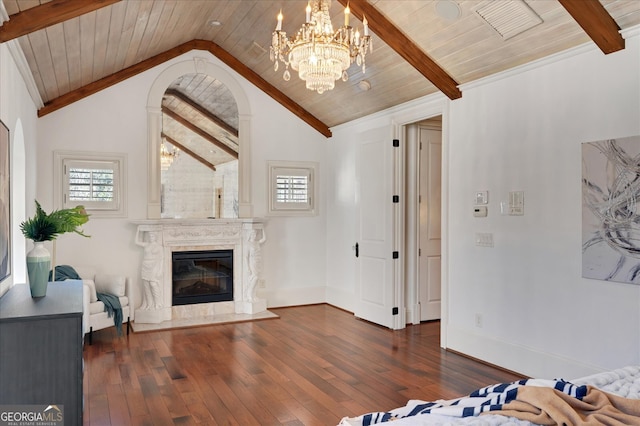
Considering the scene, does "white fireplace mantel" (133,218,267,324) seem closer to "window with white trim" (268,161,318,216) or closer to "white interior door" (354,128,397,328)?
"window with white trim" (268,161,318,216)

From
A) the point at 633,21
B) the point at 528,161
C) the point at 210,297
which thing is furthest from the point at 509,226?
the point at 210,297

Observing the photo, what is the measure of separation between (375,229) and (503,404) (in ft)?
14.3

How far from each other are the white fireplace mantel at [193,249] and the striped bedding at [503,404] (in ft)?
15.2

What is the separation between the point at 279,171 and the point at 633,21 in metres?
4.87

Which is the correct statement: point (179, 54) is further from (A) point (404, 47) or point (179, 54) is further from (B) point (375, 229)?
(B) point (375, 229)

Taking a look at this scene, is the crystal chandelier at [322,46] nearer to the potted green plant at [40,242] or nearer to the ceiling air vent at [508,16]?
the ceiling air vent at [508,16]

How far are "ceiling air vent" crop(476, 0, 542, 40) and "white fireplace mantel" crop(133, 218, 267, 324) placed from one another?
3.97 metres

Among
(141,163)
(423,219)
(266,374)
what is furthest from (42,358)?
(423,219)

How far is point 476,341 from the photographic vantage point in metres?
4.66

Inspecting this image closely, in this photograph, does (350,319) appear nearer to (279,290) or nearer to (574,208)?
(279,290)

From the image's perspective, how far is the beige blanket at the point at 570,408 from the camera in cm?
169

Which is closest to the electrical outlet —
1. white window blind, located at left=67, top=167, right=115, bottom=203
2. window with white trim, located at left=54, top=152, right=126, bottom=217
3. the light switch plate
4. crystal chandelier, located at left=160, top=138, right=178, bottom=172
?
the light switch plate

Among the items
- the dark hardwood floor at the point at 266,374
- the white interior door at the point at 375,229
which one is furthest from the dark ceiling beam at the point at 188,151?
the dark hardwood floor at the point at 266,374

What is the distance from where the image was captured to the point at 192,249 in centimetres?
645
